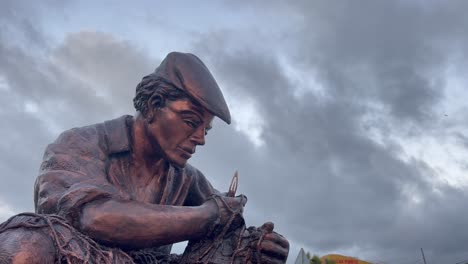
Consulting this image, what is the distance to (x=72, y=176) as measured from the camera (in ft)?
9.98

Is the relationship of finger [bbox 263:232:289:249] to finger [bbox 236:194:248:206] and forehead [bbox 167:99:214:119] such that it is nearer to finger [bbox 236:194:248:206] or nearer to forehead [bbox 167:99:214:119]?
finger [bbox 236:194:248:206]

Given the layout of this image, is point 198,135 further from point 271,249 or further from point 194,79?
point 271,249

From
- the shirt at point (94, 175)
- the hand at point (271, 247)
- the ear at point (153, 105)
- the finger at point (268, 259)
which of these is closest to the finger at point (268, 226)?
the hand at point (271, 247)

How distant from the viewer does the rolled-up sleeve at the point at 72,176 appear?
2.73 m

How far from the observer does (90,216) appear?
2678 millimetres

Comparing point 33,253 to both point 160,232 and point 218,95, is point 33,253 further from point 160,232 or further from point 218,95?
point 218,95

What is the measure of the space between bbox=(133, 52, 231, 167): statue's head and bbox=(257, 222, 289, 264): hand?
783mm

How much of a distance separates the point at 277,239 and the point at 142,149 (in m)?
1.20

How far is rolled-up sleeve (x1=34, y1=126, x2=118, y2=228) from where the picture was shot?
2.73 m

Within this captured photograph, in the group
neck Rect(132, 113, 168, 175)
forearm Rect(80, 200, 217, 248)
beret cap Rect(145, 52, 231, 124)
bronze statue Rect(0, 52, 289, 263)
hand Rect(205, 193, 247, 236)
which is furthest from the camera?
neck Rect(132, 113, 168, 175)

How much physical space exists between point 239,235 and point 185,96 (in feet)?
3.23

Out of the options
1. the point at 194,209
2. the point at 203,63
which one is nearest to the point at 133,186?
the point at 194,209

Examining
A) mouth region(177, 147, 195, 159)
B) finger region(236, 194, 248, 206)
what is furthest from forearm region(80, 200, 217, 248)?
mouth region(177, 147, 195, 159)

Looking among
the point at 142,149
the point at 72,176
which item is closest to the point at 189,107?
the point at 142,149
